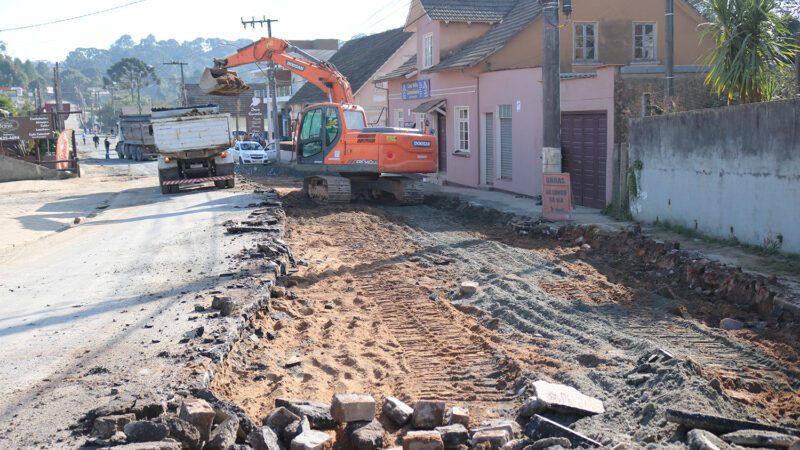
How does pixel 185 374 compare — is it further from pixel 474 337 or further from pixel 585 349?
pixel 585 349

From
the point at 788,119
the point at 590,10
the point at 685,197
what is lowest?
the point at 685,197

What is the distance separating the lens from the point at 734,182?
12602mm

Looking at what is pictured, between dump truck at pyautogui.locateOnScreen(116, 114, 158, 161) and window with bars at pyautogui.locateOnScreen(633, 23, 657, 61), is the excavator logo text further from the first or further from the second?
dump truck at pyautogui.locateOnScreen(116, 114, 158, 161)

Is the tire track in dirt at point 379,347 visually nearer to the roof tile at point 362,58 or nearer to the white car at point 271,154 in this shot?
the roof tile at point 362,58

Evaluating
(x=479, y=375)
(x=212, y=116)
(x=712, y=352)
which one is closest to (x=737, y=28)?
(x=712, y=352)

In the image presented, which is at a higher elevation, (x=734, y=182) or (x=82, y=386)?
(x=734, y=182)

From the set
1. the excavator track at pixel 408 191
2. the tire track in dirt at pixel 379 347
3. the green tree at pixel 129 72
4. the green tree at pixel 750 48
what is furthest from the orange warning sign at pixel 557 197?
the green tree at pixel 129 72

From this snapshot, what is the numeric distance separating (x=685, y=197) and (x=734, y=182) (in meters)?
1.70

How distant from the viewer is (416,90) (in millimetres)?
30969

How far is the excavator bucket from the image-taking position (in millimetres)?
22469

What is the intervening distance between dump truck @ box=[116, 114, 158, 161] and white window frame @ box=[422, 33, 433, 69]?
24119 millimetres

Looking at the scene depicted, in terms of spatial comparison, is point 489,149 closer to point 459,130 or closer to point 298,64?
point 459,130

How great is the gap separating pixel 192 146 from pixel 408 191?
797 centimetres

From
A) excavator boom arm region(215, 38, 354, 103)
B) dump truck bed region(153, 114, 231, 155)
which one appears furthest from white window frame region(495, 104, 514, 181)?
dump truck bed region(153, 114, 231, 155)
